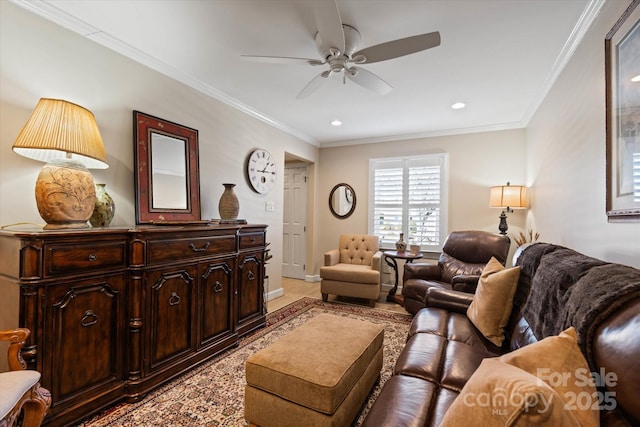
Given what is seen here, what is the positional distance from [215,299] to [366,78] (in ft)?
7.43

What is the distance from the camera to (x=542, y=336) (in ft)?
4.12

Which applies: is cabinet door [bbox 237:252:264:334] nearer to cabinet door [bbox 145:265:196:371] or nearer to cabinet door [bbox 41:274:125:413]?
cabinet door [bbox 145:265:196:371]

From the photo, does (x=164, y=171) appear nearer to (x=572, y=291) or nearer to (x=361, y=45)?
(x=361, y=45)

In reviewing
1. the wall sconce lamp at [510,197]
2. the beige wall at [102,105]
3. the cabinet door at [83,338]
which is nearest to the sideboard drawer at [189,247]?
the cabinet door at [83,338]

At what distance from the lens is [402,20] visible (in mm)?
1944

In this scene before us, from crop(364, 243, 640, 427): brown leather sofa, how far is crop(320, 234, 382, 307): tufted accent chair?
63.7 inches

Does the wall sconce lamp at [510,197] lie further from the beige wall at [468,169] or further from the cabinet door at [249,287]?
the cabinet door at [249,287]

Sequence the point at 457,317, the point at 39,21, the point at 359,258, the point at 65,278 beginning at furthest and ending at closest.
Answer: the point at 359,258, the point at 457,317, the point at 39,21, the point at 65,278

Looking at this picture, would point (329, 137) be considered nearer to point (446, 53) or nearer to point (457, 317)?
point (446, 53)

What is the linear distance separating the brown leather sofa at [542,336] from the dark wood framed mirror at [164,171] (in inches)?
81.0

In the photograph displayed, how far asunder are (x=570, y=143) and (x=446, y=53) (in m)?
1.20

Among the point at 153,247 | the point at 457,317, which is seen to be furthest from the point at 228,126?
the point at 457,317

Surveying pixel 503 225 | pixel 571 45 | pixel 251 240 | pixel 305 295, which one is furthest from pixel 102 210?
pixel 503 225

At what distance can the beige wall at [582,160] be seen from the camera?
5.22 ft
